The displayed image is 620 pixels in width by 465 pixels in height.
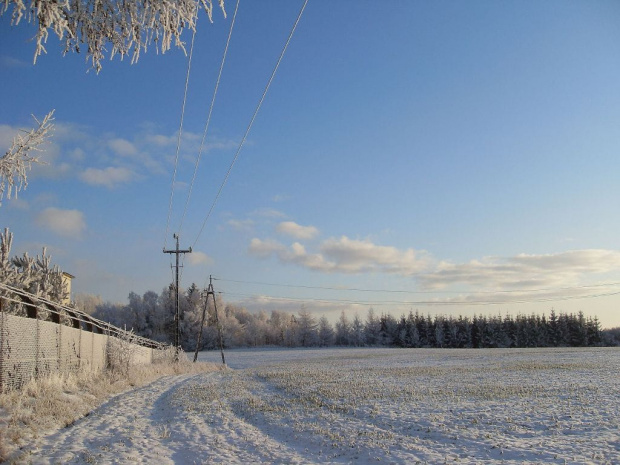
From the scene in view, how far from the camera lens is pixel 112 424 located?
13.1 m

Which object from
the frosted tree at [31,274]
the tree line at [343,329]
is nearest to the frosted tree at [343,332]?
the tree line at [343,329]

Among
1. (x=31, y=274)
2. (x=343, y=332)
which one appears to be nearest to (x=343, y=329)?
(x=343, y=332)

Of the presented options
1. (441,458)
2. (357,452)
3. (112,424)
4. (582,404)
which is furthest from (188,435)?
(582,404)

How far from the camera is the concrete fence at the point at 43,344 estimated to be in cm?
1348

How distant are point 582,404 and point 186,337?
375 ft

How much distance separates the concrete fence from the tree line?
9945 centimetres

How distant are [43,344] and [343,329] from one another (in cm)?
14096

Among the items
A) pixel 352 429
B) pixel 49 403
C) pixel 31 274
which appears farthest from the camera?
pixel 31 274

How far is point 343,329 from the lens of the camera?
154 meters

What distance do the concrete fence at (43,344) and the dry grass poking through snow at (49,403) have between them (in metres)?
0.48

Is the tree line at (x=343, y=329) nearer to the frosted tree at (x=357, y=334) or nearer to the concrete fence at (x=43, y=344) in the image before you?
the frosted tree at (x=357, y=334)

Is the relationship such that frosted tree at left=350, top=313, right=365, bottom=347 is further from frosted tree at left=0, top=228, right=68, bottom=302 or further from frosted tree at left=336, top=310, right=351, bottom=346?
frosted tree at left=0, top=228, right=68, bottom=302

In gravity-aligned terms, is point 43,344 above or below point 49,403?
above

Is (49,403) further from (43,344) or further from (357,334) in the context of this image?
(357,334)
